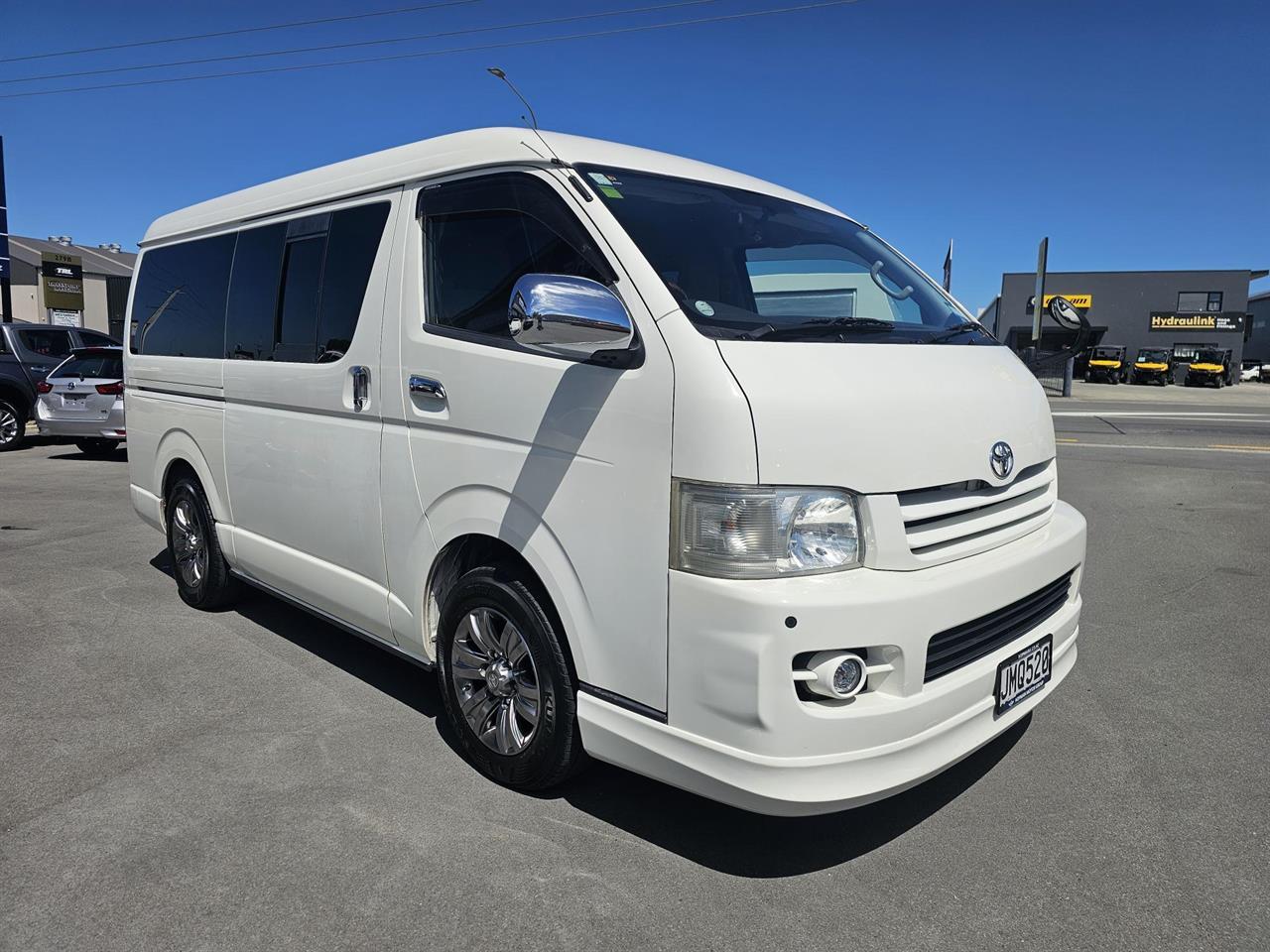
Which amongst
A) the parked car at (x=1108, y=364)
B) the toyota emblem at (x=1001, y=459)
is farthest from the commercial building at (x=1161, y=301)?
the toyota emblem at (x=1001, y=459)

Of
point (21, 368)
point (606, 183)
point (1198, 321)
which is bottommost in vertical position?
point (21, 368)

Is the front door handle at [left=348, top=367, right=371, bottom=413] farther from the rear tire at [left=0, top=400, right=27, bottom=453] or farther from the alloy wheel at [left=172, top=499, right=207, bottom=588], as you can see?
the rear tire at [left=0, top=400, right=27, bottom=453]

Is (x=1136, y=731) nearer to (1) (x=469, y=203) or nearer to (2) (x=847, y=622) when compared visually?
(2) (x=847, y=622)

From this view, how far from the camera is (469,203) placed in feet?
10.4

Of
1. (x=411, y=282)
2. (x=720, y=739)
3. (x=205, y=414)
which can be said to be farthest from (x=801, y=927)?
(x=205, y=414)

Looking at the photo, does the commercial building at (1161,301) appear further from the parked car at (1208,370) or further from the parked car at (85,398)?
the parked car at (85,398)

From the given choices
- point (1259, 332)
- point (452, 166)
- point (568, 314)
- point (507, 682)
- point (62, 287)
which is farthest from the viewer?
point (1259, 332)

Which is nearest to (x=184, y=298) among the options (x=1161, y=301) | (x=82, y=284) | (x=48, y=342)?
(x=48, y=342)

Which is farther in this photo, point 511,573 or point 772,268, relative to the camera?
point 772,268

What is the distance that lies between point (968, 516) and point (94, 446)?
14112 millimetres

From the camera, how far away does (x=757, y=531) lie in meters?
2.36

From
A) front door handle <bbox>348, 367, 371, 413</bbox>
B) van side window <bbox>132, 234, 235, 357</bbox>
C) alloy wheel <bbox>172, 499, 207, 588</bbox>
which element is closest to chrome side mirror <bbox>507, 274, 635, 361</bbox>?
front door handle <bbox>348, 367, 371, 413</bbox>

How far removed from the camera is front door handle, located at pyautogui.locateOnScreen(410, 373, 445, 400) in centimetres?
314

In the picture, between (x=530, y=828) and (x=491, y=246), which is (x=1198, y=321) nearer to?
(x=491, y=246)
